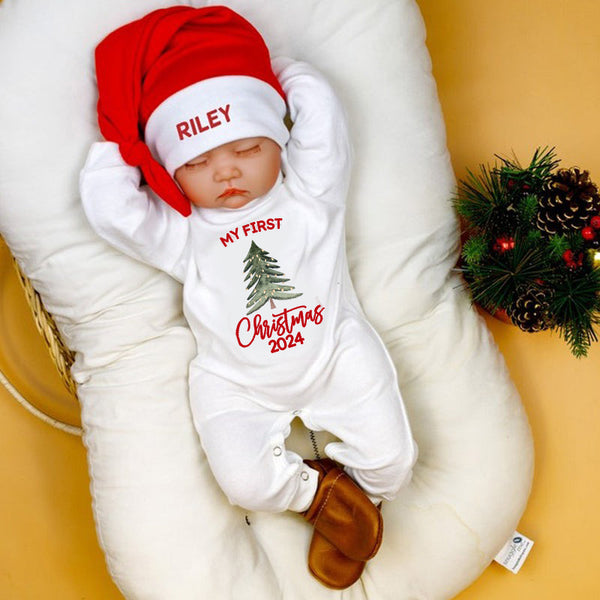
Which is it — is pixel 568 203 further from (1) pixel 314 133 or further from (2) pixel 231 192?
(2) pixel 231 192

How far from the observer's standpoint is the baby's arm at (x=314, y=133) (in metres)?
1.29

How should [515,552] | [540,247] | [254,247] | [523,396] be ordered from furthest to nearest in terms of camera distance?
[523,396] → [515,552] → [540,247] → [254,247]

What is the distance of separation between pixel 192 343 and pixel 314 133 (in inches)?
17.1

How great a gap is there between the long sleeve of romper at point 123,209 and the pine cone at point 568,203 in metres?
0.63

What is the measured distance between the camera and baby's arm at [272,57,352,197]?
1.29 meters

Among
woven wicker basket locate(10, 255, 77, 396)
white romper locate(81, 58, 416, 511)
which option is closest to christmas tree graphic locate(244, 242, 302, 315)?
white romper locate(81, 58, 416, 511)

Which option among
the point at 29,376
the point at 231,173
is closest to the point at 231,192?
the point at 231,173

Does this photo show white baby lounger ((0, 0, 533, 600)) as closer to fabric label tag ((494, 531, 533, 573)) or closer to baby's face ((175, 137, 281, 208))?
fabric label tag ((494, 531, 533, 573))

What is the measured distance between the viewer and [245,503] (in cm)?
128

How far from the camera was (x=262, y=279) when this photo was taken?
1289 mm

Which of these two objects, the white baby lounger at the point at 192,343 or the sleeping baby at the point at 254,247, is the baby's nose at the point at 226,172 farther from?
the white baby lounger at the point at 192,343

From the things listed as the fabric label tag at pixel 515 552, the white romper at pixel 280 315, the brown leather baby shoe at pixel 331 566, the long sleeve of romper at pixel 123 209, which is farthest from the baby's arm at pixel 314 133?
the fabric label tag at pixel 515 552

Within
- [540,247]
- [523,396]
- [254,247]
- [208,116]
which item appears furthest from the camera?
[523,396]

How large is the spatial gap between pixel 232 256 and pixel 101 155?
266 mm
